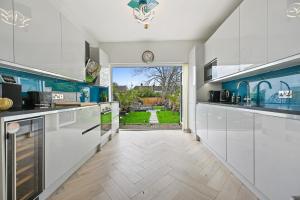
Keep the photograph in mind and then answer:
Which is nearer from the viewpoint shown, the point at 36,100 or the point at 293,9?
the point at 293,9

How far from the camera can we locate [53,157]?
160 centimetres

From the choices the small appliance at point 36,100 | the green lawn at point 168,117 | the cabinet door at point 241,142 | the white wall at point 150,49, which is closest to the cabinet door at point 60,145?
the small appliance at point 36,100

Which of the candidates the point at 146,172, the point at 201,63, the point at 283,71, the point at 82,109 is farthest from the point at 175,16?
the point at 146,172

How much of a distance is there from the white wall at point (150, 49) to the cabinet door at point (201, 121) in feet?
5.42

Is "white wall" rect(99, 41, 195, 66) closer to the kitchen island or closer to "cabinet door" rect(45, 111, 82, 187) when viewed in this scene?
the kitchen island

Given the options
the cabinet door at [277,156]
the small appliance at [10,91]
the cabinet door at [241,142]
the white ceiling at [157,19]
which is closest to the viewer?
the cabinet door at [277,156]

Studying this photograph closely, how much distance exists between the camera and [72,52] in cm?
257

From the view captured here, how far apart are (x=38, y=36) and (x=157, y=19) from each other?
216 cm

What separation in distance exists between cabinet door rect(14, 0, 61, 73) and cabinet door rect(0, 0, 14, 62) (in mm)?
56

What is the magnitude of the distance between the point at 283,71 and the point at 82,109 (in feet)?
8.10

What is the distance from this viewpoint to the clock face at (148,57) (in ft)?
15.0

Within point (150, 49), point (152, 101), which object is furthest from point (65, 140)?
point (152, 101)

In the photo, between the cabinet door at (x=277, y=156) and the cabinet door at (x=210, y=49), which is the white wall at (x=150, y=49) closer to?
the cabinet door at (x=210, y=49)

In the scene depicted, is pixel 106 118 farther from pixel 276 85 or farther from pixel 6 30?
pixel 276 85
